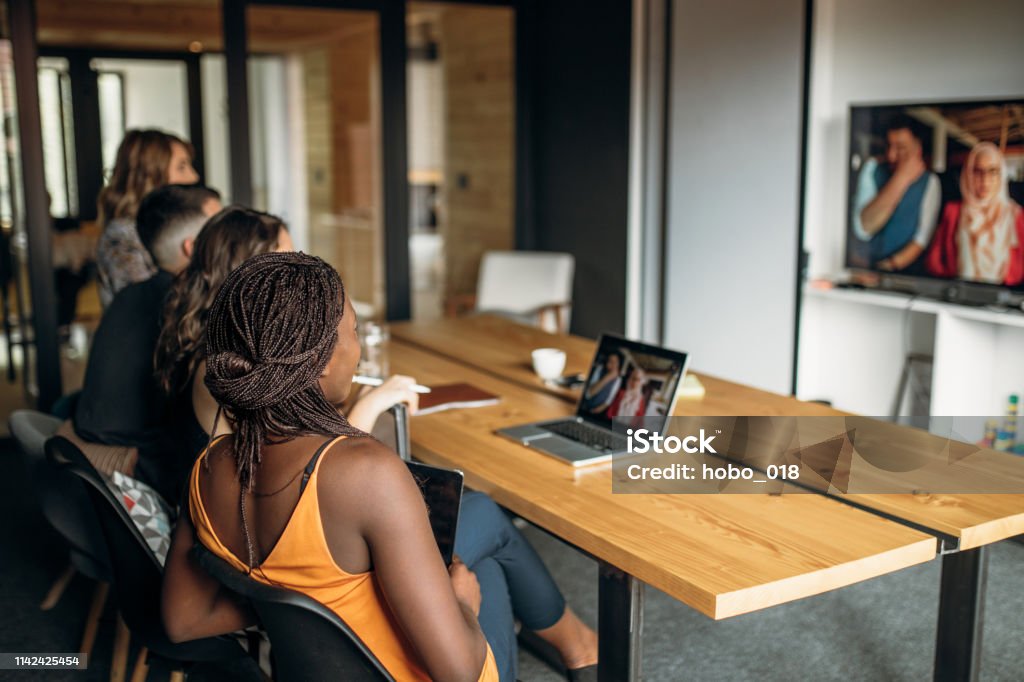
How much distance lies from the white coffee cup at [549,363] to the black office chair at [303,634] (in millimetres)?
1542

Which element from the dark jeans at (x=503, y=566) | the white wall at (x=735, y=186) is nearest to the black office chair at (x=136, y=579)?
the dark jeans at (x=503, y=566)

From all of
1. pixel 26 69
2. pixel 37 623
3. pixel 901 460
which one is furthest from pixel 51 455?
pixel 26 69

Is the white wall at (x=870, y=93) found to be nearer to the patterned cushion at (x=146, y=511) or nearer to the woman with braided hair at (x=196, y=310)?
the woman with braided hair at (x=196, y=310)

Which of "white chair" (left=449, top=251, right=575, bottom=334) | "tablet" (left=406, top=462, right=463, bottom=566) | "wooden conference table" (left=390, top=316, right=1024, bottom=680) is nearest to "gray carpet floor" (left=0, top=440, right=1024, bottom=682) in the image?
"wooden conference table" (left=390, top=316, right=1024, bottom=680)

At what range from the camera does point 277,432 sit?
1.52m

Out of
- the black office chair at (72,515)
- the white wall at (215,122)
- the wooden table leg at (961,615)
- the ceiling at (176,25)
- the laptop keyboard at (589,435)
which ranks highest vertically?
the ceiling at (176,25)

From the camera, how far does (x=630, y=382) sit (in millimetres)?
2438

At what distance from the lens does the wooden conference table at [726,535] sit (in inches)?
64.1

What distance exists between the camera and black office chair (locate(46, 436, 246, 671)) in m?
1.93

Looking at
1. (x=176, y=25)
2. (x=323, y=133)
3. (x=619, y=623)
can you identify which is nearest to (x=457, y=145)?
(x=323, y=133)

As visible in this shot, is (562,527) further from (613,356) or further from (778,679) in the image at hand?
(778,679)

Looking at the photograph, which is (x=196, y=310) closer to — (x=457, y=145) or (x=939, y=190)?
(x=939, y=190)

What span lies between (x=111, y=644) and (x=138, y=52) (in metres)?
2.91

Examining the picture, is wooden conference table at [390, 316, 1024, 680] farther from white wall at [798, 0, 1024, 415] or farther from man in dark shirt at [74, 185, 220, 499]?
white wall at [798, 0, 1024, 415]
